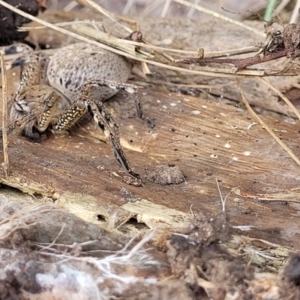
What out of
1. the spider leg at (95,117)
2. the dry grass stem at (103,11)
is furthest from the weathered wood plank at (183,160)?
the dry grass stem at (103,11)

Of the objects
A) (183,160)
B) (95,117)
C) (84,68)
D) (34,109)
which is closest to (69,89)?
(84,68)

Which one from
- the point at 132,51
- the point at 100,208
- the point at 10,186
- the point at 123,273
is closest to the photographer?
the point at 123,273

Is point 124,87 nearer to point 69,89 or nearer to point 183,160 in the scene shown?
point 69,89

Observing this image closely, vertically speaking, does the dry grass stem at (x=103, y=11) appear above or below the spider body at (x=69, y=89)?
above

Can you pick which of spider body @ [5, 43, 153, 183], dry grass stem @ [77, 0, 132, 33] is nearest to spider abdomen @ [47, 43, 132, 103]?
spider body @ [5, 43, 153, 183]

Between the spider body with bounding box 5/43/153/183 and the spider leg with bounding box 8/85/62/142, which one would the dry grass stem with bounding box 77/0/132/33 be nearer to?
the spider body with bounding box 5/43/153/183

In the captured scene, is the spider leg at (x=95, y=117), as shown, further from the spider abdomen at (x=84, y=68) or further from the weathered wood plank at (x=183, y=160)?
the spider abdomen at (x=84, y=68)

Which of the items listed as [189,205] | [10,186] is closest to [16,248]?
[10,186]

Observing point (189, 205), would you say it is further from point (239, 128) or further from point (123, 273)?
point (239, 128)
